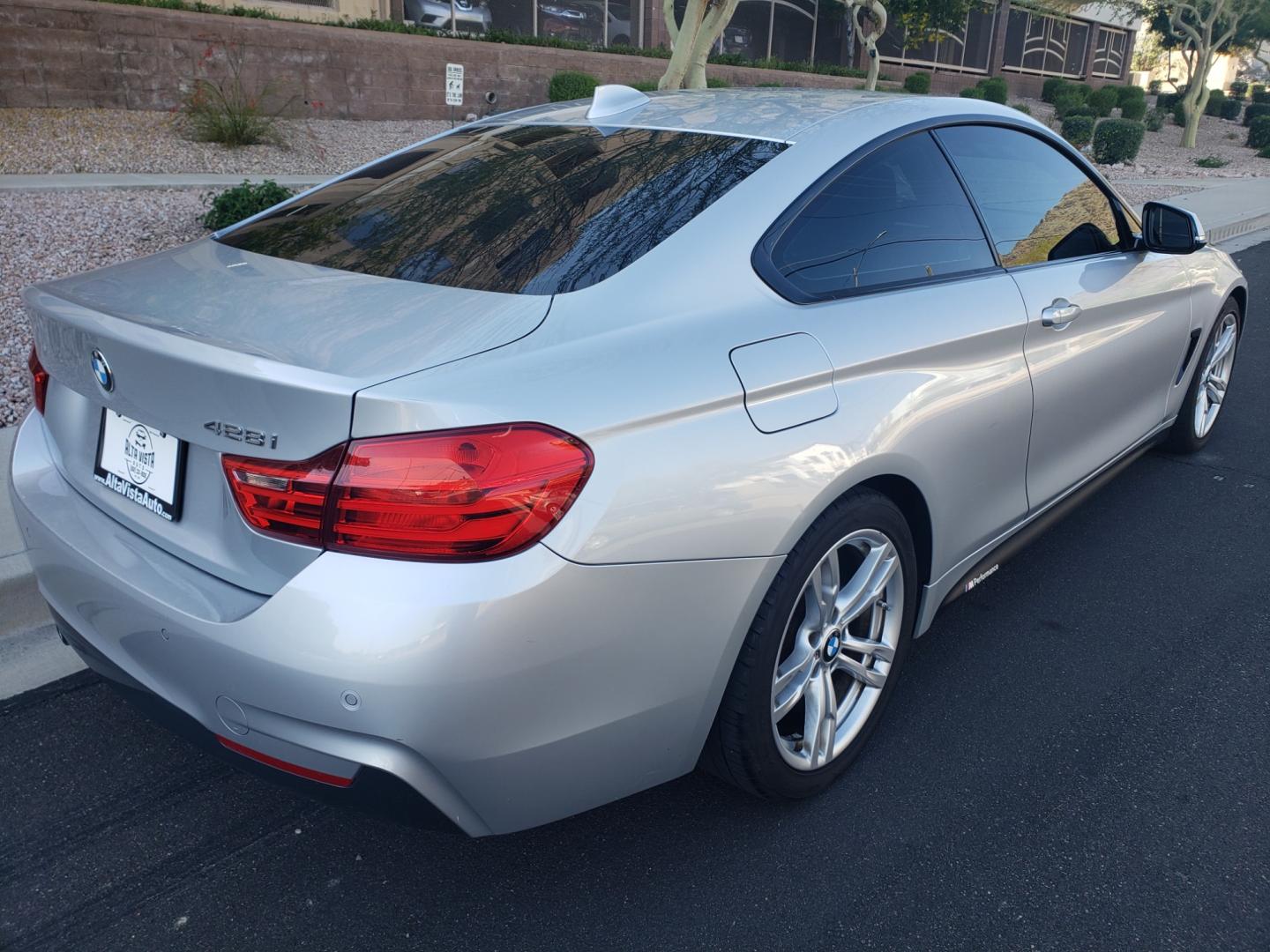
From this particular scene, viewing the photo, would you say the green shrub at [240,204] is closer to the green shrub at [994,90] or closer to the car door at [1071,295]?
the car door at [1071,295]

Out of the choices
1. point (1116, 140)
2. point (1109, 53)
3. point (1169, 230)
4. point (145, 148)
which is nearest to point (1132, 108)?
point (1109, 53)

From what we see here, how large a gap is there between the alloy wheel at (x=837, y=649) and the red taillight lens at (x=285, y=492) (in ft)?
3.44

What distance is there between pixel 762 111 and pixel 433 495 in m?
1.74

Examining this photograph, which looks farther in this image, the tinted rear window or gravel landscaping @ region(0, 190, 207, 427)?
gravel landscaping @ region(0, 190, 207, 427)

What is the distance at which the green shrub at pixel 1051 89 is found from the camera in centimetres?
3391

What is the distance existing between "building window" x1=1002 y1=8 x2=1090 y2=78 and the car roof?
36234mm

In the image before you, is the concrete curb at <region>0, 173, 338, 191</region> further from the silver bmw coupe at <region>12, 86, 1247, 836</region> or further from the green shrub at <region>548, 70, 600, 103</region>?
the green shrub at <region>548, 70, 600, 103</region>

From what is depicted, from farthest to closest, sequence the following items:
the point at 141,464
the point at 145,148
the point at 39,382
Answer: the point at 145,148
the point at 39,382
the point at 141,464

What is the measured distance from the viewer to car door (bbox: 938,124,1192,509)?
10.2ft

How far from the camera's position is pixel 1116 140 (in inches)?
810

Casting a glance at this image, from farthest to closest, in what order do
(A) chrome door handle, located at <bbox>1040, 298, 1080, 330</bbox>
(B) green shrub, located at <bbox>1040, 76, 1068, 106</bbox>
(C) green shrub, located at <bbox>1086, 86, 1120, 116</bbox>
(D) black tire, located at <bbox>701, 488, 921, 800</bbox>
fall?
1. (B) green shrub, located at <bbox>1040, 76, 1068, 106</bbox>
2. (C) green shrub, located at <bbox>1086, 86, 1120, 116</bbox>
3. (A) chrome door handle, located at <bbox>1040, 298, 1080, 330</bbox>
4. (D) black tire, located at <bbox>701, 488, 921, 800</bbox>

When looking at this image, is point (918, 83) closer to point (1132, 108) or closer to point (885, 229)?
point (1132, 108)

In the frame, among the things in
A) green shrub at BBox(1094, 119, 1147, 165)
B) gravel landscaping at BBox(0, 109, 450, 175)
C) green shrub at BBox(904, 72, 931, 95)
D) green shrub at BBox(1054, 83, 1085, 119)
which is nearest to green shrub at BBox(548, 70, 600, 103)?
gravel landscaping at BBox(0, 109, 450, 175)

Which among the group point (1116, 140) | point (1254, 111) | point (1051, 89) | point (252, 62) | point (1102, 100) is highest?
point (1051, 89)
